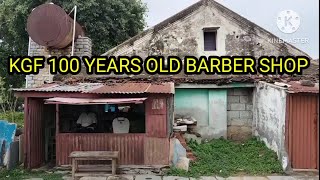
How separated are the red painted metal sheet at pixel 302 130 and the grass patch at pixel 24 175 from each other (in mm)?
6381

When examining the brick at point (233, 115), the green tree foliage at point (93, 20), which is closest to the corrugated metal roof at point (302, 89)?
the brick at point (233, 115)

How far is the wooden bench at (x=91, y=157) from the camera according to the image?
8402 millimetres

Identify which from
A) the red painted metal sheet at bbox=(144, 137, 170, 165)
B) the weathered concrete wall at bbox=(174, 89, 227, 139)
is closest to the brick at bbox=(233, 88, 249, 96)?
the weathered concrete wall at bbox=(174, 89, 227, 139)

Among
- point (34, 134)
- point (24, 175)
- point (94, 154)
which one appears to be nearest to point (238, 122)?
point (94, 154)

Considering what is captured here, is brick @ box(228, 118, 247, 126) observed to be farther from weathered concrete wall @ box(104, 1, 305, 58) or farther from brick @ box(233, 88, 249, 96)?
weathered concrete wall @ box(104, 1, 305, 58)

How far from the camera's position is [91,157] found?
8.40 metres

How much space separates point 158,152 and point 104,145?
60.9 inches

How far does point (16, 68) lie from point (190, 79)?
634cm

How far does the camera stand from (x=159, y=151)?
909 cm

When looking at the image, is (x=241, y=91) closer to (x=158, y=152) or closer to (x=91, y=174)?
(x=158, y=152)

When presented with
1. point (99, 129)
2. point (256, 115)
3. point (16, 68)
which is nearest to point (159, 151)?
point (99, 129)

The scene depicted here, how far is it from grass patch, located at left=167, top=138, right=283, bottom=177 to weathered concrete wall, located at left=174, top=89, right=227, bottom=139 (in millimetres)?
594

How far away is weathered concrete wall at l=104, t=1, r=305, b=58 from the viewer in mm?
13852

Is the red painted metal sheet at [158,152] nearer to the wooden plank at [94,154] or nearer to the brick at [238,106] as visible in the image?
the wooden plank at [94,154]
